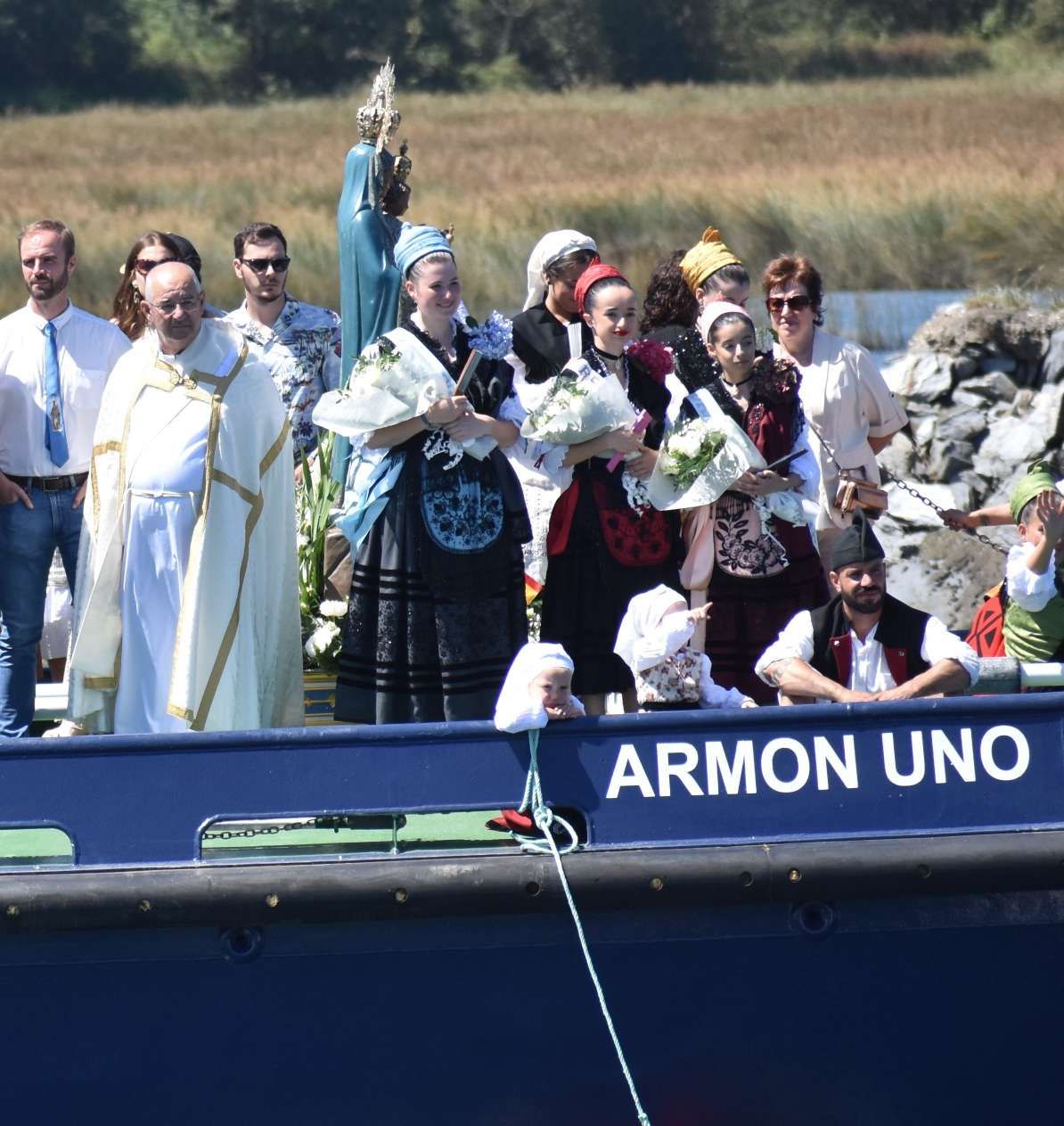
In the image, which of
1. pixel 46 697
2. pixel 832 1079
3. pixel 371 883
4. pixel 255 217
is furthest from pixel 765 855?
pixel 255 217

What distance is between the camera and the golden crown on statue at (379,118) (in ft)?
21.1

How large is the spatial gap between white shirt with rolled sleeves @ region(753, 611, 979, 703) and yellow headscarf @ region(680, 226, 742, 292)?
143cm

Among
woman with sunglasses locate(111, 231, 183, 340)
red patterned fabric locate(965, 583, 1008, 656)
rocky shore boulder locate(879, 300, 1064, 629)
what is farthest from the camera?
rocky shore boulder locate(879, 300, 1064, 629)

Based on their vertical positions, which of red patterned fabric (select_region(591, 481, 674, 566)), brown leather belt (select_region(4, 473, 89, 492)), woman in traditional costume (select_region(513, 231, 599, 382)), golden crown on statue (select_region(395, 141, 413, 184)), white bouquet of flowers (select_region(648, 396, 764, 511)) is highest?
golden crown on statue (select_region(395, 141, 413, 184))

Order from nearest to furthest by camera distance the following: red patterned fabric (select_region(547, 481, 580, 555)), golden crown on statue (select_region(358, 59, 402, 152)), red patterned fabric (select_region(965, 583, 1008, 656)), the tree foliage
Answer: red patterned fabric (select_region(547, 481, 580, 555))
red patterned fabric (select_region(965, 583, 1008, 656))
golden crown on statue (select_region(358, 59, 402, 152))
the tree foliage

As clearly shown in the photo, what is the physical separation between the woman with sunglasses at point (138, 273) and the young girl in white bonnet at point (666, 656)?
1771 millimetres

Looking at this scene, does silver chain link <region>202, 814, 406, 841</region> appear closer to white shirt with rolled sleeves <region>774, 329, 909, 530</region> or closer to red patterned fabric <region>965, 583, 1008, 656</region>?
white shirt with rolled sleeves <region>774, 329, 909, 530</region>

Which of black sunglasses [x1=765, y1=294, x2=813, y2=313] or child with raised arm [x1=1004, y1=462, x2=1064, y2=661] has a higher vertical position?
black sunglasses [x1=765, y1=294, x2=813, y2=313]

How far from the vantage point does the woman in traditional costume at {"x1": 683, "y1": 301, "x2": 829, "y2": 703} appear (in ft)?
19.2

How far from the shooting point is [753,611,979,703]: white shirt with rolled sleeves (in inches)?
208

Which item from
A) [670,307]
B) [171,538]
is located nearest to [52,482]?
[171,538]

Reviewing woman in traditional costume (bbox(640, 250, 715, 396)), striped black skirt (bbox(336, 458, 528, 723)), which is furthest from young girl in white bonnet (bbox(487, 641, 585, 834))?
woman in traditional costume (bbox(640, 250, 715, 396))

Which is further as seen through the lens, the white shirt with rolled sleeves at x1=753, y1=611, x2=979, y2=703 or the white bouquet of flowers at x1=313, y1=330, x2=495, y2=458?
the white bouquet of flowers at x1=313, y1=330, x2=495, y2=458

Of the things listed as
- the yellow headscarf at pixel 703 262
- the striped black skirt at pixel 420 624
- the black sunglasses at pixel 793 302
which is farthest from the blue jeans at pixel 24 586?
the black sunglasses at pixel 793 302
